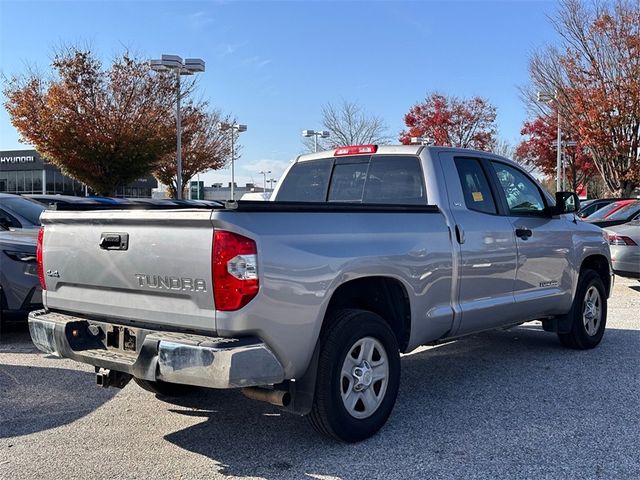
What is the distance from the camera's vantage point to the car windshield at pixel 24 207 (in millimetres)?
9234

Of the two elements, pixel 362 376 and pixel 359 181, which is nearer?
pixel 362 376

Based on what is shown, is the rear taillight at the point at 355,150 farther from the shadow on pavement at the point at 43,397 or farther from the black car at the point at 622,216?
the black car at the point at 622,216

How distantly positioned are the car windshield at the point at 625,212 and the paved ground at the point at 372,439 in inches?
284

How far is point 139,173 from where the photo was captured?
26266 millimetres

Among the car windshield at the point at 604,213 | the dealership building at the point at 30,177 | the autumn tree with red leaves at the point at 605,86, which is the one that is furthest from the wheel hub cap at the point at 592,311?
the dealership building at the point at 30,177

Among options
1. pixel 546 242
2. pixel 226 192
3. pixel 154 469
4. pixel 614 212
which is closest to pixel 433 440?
pixel 154 469

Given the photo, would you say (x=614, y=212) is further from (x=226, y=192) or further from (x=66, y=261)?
(x=226, y=192)

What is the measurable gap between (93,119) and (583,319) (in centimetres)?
2218

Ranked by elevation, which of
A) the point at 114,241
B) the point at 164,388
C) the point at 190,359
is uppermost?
the point at 114,241

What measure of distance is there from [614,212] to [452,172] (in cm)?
944

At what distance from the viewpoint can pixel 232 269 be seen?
338 centimetres

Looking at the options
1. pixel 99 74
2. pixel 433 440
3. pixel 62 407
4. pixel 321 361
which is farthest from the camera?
pixel 99 74

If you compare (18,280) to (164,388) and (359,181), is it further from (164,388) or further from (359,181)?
(359,181)

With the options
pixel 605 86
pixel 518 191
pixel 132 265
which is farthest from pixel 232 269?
pixel 605 86
